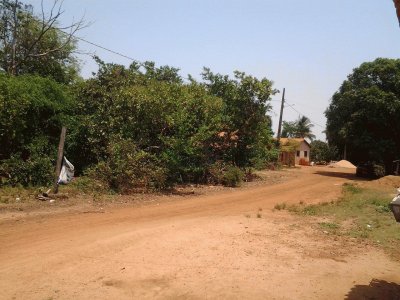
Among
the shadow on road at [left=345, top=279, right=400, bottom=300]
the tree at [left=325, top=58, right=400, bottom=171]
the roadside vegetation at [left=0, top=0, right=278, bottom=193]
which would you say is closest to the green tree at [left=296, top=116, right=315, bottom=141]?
the tree at [left=325, top=58, right=400, bottom=171]

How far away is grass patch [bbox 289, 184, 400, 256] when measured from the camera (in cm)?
903

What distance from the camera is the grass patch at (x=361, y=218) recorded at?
9.03 m

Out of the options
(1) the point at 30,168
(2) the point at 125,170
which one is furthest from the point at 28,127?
(2) the point at 125,170

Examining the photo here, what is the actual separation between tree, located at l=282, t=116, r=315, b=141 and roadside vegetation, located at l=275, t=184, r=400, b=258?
50.5 metres

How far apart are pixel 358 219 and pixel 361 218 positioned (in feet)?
0.74

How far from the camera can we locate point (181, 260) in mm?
6324

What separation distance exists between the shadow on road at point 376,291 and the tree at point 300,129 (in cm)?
6089

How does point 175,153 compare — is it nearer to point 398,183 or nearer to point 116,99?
point 116,99

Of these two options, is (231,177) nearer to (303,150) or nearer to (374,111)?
(374,111)

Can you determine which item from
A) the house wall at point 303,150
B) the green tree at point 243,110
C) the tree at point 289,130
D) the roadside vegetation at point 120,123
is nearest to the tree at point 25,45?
the roadside vegetation at point 120,123

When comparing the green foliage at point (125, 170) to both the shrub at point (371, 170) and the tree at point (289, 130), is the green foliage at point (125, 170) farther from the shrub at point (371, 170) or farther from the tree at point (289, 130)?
the tree at point (289, 130)

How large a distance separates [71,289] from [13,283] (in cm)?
83

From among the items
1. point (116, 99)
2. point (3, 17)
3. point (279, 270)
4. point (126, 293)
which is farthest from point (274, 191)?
point (3, 17)

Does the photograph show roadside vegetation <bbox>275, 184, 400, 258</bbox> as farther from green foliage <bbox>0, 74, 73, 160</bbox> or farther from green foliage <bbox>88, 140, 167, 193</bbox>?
green foliage <bbox>0, 74, 73, 160</bbox>
